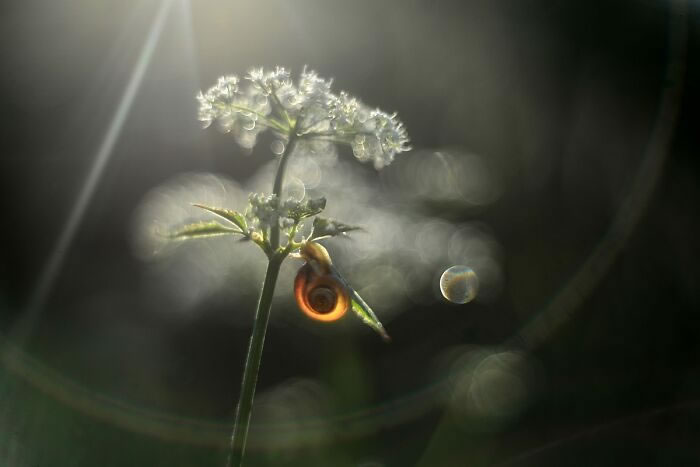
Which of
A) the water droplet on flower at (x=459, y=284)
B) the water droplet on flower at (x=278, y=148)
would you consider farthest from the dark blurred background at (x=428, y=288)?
the water droplet on flower at (x=278, y=148)

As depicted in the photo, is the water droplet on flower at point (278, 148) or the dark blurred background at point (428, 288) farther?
the dark blurred background at point (428, 288)

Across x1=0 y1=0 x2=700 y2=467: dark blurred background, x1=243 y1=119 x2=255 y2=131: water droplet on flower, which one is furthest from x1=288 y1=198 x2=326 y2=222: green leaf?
x1=0 y1=0 x2=700 y2=467: dark blurred background

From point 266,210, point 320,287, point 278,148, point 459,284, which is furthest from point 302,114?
point 459,284

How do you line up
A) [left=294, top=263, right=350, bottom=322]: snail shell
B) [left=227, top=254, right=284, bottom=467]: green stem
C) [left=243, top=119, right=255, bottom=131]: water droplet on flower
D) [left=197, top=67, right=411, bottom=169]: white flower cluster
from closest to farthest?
[left=227, top=254, right=284, bottom=467]: green stem < [left=294, top=263, right=350, bottom=322]: snail shell < [left=197, top=67, right=411, bottom=169]: white flower cluster < [left=243, top=119, right=255, bottom=131]: water droplet on flower

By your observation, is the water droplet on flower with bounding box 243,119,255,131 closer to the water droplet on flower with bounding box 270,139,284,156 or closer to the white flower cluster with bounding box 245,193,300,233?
the water droplet on flower with bounding box 270,139,284,156

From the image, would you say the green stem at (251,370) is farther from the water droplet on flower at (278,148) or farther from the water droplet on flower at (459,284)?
the water droplet on flower at (459,284)

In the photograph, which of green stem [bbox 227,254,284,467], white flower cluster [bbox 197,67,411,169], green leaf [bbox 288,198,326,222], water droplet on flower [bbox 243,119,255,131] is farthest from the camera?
water droplet on flower [bbox 243,119,255,131]
